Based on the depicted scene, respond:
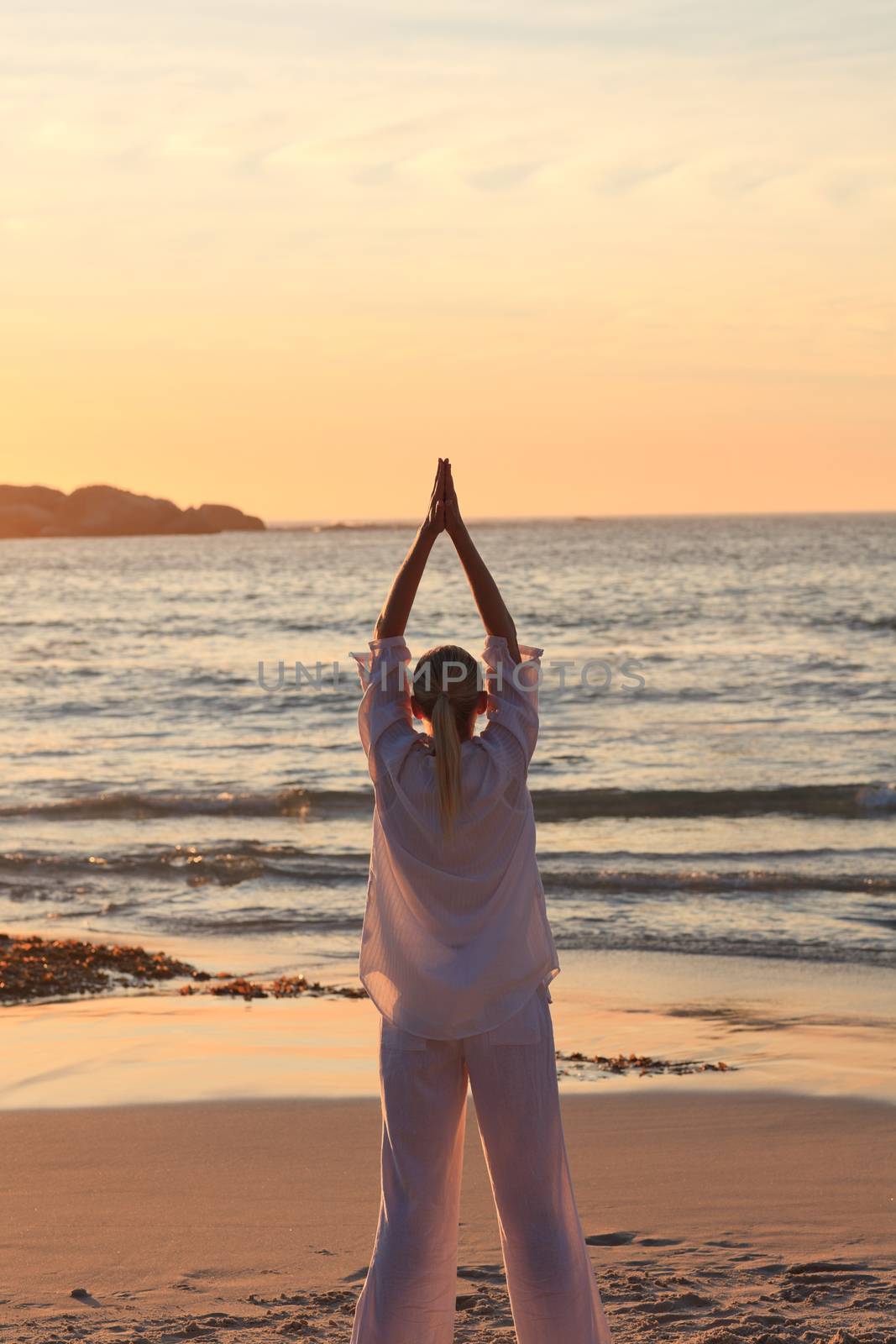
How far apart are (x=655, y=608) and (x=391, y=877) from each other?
160 feet

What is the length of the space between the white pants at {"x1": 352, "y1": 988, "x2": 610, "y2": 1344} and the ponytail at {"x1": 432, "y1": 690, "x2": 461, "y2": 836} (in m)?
0.49

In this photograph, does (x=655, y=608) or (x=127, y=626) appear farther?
(x=655, y=608)

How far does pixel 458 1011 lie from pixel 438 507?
1.27 metres

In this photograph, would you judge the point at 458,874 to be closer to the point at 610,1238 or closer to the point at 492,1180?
the point at 492,1180

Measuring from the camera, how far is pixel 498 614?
342 cm

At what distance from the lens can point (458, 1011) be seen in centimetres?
317

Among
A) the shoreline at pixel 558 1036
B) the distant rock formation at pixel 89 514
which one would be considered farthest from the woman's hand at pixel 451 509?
→ the distant rock formation at pixel 89 514

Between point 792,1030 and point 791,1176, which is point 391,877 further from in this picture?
point 792,1030

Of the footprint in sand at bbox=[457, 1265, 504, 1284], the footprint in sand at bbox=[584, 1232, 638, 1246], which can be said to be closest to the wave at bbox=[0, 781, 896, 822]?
the footprint in sand at bbox=[584, 1232, 638, 1246]

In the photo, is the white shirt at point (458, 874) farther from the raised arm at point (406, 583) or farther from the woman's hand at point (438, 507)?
the woman's hand at point (438, 507)

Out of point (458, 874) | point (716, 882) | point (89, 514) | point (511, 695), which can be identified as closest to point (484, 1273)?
point (458, 874)

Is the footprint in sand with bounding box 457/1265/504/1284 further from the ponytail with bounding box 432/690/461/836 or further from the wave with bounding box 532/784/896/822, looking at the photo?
the wave with bounding box 532/784/896/822

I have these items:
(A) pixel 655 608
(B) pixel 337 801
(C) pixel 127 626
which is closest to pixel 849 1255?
(B) pixel 337 801

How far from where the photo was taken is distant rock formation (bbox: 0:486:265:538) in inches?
7032
